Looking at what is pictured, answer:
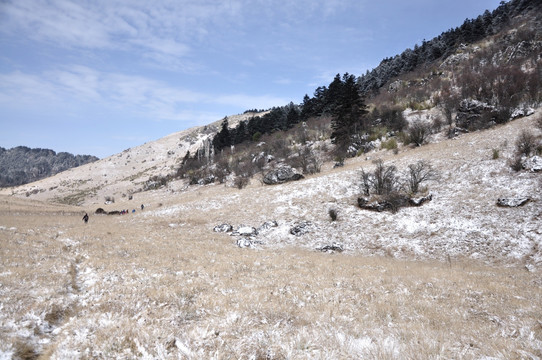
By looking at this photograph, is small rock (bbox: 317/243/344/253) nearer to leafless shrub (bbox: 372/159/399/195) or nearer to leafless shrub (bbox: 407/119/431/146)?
leafless shrub (bbox: 372/159/399/195)

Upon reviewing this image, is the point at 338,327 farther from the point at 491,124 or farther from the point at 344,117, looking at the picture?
the point at 344,117

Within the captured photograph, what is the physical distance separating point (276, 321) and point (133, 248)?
1299 centimetres

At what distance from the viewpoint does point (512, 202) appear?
19.8m

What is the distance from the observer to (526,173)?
21938 mm

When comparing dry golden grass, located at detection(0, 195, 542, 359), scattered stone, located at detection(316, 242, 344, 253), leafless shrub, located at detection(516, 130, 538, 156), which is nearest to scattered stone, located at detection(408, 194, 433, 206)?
scattered stone, located at detection(316, 242, 344, 253)

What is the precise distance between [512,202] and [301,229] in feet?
57.4

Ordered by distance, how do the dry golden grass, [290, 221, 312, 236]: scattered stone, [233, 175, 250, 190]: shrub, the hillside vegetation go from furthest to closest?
[233, 175, 250, 190]: shrub
[290, 221, 312, 236]: scattered stone
the hillside vegetation
the dry golden grass

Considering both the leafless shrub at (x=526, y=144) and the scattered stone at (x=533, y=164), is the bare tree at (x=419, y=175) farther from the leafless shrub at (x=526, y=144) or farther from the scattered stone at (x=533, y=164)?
the leafless shrub at (x=526, y=144)

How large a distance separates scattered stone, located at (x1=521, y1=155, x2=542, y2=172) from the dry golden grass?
41.5ft

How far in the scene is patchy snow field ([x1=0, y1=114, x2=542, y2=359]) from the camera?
18.2 feet

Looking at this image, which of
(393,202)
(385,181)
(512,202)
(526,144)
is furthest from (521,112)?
(393,202)

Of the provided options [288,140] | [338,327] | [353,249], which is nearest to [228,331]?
[338,327]

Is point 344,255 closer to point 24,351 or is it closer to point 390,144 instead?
point 24,351

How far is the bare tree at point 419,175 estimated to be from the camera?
26719 mm
